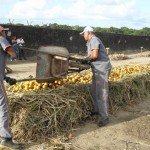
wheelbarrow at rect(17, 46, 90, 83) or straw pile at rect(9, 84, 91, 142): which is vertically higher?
wheelbarrow at rect(17, 46, 90, 83)

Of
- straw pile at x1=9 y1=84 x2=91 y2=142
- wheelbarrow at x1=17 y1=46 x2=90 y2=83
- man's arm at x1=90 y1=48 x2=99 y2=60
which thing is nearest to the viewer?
straw pile at x1=9 y1=84 x2=91 y2=142

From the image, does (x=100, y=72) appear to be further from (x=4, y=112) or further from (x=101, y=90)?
(x=4, y=112)

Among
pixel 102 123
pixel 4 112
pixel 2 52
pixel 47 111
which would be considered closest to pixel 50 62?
pixel 47 111

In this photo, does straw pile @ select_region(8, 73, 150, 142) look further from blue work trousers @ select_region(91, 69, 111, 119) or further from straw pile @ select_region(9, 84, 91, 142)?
blue work trousers @ select_region(91, 69, 111, 119)

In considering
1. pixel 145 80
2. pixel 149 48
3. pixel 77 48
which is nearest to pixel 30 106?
pixel 145 80

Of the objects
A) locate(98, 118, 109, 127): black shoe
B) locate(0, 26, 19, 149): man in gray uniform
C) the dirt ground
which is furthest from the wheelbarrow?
locate(98, 118, 109, 127): black shoe

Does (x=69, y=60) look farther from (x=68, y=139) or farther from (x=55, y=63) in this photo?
(x=68, y=139)

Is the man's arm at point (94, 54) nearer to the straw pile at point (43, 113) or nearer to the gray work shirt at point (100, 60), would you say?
the gray work shirt at point (100, 60)

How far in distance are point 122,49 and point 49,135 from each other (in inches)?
1288

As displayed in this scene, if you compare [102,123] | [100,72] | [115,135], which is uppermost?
[100,72]

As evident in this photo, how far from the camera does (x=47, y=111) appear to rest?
719cm

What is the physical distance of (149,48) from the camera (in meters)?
45.5

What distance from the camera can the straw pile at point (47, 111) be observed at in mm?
6941

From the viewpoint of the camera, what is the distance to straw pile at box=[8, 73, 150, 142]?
273 inches
